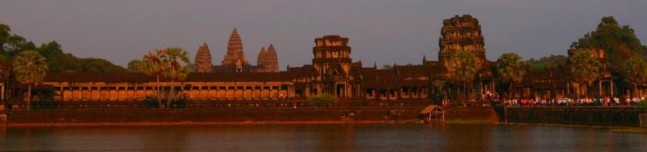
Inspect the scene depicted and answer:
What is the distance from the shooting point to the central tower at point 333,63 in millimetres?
121500

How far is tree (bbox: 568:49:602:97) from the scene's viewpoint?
102375mm

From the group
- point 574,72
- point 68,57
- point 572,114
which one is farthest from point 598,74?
point 68,57

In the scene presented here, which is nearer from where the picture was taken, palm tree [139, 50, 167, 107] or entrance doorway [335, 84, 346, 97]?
palm tree [139, 50, 167, 107]

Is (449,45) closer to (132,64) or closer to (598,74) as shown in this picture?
(598,74)

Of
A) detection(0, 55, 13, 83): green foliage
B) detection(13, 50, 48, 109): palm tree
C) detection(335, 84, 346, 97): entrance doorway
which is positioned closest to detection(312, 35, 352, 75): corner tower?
detection(335, 84, 346, 97): entrance doorway

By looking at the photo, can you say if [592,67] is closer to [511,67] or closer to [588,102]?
[511,67]

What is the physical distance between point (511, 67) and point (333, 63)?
2446cm

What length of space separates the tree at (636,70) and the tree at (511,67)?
1175 centimetres

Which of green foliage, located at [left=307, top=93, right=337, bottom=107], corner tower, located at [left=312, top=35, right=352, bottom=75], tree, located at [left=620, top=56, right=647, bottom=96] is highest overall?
corner tower, located at [left=312, top=35, right=352, bottom=75]

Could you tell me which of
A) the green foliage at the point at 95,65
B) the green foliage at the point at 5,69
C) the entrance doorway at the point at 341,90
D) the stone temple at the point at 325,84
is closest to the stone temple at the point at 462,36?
the stone temple at the point at 325,84

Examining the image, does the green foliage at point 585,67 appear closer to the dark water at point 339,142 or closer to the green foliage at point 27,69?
the dark water at point 339,142

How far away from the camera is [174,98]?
108438 millimetres

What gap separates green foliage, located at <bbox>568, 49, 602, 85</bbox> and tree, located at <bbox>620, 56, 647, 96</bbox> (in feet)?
18.2

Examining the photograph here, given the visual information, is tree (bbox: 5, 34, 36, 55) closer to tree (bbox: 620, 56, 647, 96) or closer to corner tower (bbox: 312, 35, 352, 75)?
corner tower (bbox: 312, 35, 352, 75)
